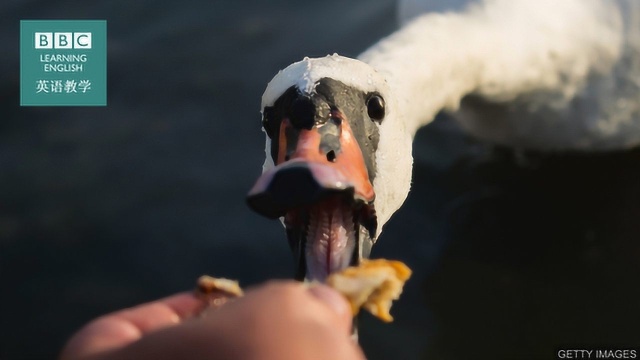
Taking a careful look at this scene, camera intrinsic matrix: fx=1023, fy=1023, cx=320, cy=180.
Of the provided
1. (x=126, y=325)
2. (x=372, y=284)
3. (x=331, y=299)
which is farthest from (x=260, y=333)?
(x=372, y=284)

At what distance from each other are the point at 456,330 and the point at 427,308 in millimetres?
221

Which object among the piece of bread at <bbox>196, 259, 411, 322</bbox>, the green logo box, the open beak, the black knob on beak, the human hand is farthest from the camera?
the green logo box

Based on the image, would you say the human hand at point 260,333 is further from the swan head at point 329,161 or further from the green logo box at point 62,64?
the green logo box at point 62,64

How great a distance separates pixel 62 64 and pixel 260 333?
5027 millimetres

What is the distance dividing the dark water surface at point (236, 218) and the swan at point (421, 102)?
0.40 metres

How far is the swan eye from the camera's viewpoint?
4.29m

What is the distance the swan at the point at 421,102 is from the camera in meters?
3.65

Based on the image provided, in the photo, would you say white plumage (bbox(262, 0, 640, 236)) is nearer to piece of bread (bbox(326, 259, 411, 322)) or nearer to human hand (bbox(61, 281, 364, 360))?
piece of bread (bbox(326, 259, 411, 322))

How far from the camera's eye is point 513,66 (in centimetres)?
562

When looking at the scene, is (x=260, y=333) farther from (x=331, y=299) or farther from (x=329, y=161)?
(x=329, y=161)

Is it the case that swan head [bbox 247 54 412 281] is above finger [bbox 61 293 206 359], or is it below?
above

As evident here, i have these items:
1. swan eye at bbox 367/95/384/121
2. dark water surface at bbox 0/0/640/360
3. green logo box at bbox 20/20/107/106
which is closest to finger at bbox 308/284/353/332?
swan eye at bbox 367/95/384/121

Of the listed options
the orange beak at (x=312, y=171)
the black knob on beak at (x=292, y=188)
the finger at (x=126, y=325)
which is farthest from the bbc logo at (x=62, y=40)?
the finger at (x=126, y=325)

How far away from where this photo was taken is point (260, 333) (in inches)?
55.5
